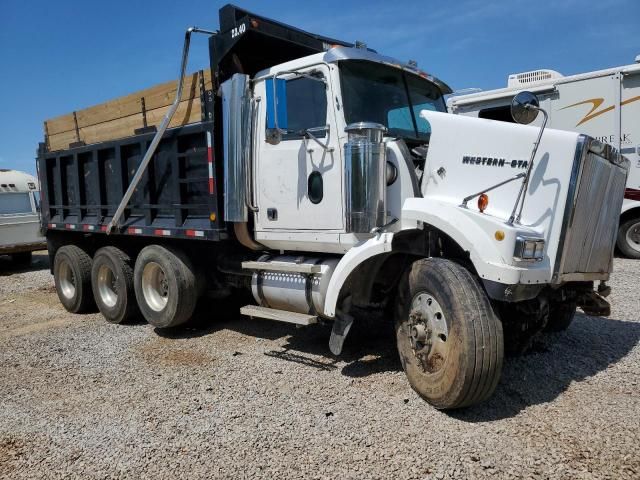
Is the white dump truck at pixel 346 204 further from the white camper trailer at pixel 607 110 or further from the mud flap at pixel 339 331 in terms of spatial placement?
the white camper trailer at pixel 607 110

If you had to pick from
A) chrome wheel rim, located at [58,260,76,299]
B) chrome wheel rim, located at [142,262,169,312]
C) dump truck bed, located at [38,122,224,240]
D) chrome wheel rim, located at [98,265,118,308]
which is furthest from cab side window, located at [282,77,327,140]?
chrome wheel rim, located at [58,260,76,299]

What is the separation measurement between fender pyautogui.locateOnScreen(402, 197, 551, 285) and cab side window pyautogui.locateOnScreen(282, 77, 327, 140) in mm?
1452

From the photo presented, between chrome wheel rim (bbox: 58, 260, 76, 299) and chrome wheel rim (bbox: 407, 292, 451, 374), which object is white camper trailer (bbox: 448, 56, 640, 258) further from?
chrome wheel rim (bbox: 58, 260, 76, 299)

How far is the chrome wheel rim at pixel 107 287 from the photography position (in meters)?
6.97

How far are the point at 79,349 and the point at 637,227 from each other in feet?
30.4

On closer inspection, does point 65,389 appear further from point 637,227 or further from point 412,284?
point 637,227

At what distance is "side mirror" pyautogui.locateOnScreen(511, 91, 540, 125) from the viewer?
358 centimetres

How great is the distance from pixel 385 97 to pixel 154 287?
11.2 ft

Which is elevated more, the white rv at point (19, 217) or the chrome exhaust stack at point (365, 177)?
the chrome exhaust stack at point (365, 177)

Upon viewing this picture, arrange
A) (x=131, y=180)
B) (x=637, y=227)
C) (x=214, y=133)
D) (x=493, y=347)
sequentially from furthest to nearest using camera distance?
(x=637, y=227)
(x=131, y=180)
(x=214, y=133)
(x=493, y=347)

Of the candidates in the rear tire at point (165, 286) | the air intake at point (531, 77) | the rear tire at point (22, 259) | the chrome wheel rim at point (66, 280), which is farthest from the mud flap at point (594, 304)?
the rear tire at point (22, 259)

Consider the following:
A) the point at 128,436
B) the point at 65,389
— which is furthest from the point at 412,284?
the point at 65,389

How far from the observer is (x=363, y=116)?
457 centimetres

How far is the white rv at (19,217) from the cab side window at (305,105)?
403 inches
